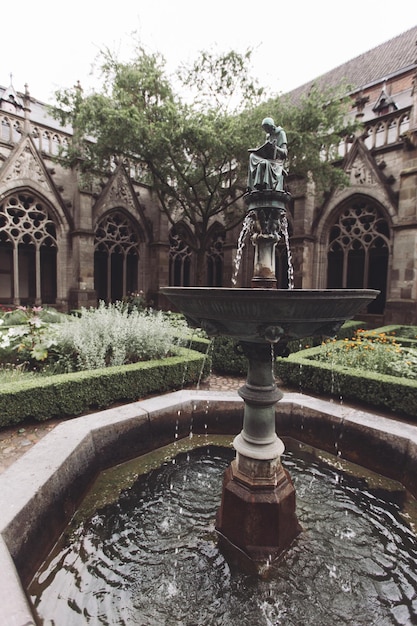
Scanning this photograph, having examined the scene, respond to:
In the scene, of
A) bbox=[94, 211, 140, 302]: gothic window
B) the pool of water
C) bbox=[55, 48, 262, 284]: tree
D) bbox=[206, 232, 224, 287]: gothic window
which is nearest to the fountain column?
the pool of water

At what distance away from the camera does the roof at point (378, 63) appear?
60.0 ft

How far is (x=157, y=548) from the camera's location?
90.9 inches

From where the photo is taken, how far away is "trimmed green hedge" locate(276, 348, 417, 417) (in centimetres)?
416

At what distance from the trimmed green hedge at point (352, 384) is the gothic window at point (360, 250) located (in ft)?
25.0

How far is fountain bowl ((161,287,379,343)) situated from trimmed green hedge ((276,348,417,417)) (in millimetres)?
2624

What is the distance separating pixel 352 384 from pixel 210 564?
3.18 metres

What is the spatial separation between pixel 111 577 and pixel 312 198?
42.5ft

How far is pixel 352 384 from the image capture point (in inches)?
180

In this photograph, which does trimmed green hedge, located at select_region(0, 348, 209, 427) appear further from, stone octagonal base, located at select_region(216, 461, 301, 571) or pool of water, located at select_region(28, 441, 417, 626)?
stone octagonal base, located at select_region(216, 461, 301, 571)

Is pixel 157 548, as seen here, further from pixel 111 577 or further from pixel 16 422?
pixel 16 422

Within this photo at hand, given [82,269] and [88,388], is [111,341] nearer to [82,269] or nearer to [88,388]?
[88,388]

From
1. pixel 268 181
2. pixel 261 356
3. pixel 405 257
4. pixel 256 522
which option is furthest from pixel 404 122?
pixel 256 522

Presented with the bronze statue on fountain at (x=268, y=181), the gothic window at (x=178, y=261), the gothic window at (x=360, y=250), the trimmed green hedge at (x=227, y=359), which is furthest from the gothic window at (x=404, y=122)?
the bronze statue on fountain at (x=268, y=181)

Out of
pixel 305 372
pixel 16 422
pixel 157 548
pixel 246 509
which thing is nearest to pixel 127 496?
pixel 157 548
